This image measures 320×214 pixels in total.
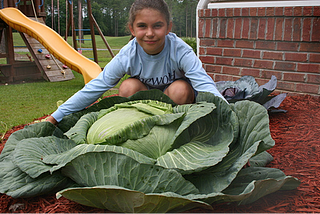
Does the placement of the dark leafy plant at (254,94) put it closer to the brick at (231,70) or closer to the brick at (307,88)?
the brick at (307,88)

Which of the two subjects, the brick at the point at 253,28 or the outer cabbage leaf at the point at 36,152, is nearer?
the outer cabbage leaf at the point at 36,152

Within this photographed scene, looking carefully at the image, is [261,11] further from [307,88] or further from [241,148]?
[241,148]

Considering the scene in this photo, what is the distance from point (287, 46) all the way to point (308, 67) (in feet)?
1.34

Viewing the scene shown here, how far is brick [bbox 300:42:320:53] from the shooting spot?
11.7ft

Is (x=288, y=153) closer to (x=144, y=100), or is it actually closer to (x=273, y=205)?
(x=273, y=205)

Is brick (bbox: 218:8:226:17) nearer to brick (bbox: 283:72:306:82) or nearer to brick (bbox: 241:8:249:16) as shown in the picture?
brick (bbox: 241:8:249:16)

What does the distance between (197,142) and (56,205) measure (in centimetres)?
91

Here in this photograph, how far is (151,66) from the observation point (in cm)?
243

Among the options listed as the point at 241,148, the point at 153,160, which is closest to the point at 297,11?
the point at 241,148

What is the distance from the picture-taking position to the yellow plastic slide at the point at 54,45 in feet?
20.9

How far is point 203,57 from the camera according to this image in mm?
4715

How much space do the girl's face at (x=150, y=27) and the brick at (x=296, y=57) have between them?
2393mm

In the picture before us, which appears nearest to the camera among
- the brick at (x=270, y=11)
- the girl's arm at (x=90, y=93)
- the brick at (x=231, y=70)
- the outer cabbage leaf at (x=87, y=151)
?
the outer cabbage leaf at (x=87, y=151)

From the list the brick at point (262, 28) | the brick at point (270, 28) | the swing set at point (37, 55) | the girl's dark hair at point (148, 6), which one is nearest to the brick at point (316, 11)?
the brick at point (270, 28)
